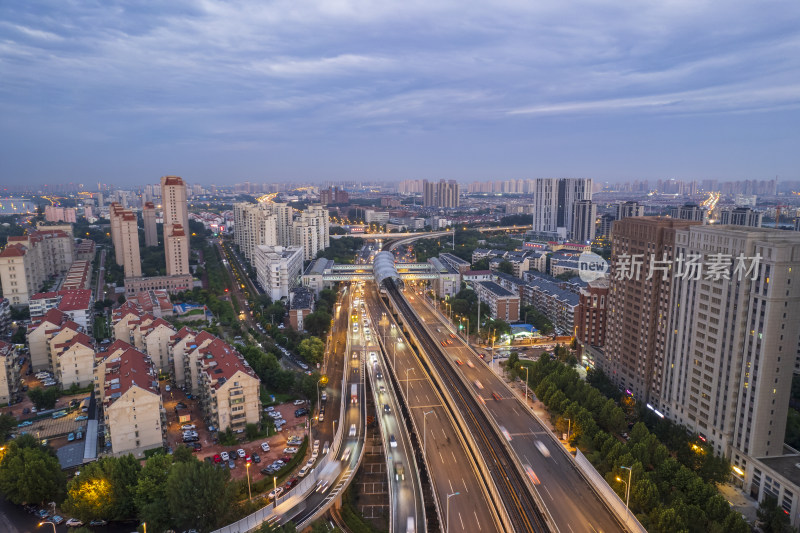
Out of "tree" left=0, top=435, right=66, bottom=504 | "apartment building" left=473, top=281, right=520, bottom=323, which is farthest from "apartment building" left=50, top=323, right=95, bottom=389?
"apartment building" left=473, top=281, right=520, bottom=323

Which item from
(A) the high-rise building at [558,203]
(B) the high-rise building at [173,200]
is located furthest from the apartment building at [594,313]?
(A) the high-rise building at [558,203]

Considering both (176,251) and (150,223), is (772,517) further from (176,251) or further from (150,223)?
(150,223)

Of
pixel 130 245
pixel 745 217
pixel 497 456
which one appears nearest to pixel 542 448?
pixel 497 456

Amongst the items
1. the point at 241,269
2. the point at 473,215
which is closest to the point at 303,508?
the point at 241,269

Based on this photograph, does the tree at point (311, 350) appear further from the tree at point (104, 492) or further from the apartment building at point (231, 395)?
the tree at point (104, 492)

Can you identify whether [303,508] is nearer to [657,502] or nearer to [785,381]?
[657,502]

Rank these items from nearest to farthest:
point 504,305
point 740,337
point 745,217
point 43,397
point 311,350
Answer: point 740,337
point 43,397
point 311,350
point 504,305
point 745,217
